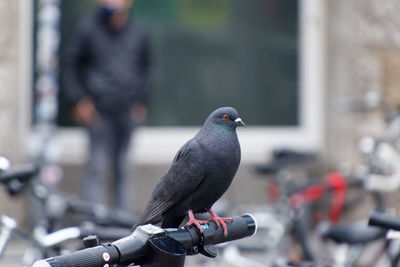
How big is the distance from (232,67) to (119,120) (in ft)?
4.99

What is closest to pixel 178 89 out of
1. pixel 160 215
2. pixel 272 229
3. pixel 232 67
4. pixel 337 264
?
pixel 232 67

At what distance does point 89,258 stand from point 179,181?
0.57 m

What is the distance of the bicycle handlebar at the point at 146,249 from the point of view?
6.03ft

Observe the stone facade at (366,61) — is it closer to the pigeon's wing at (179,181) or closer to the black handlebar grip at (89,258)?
the pigeon's wing at (179,181)

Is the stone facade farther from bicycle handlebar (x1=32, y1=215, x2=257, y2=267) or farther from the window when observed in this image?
bicycle handlebar (x1=32, y1=215, x2=257, y2=267)

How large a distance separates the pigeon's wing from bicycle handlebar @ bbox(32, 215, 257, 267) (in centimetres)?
21

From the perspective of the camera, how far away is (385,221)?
94.7 inches


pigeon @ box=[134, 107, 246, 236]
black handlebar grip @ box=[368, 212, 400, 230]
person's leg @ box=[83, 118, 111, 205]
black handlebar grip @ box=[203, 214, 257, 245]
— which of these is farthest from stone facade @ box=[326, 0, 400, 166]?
black handlebar grip @ box=[203, 214, 257, 245]

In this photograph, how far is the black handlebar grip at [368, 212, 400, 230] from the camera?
2.38 metres

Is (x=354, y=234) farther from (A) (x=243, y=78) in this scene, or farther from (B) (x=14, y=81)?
(A) (x=243, y=78)

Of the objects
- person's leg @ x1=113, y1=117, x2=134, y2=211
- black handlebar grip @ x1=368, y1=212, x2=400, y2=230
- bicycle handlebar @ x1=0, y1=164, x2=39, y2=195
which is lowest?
person's leg @ x1=113, y1=117, x2=134, y2=211

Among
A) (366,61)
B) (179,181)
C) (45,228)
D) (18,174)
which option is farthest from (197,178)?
(366,61)

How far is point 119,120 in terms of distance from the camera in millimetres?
6945

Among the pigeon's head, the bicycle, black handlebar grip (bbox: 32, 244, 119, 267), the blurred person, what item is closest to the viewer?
black handlebar grip (bbox: 32, 244, 119, 267)
